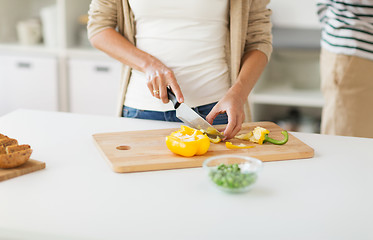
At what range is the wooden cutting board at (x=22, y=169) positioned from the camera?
3.23 ft

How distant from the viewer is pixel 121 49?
148 centimetres

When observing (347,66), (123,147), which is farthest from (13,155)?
(347,66)

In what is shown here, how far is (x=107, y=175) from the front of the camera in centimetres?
103

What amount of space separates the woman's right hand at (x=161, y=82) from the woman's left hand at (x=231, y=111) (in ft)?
0.33

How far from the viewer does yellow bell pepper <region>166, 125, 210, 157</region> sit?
43.2 inches

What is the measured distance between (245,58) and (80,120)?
55cm

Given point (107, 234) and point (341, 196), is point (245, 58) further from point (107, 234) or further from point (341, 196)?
point (107, 234)

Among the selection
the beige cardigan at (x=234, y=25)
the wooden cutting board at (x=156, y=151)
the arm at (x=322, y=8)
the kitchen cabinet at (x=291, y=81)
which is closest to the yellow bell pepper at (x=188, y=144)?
the wooden cutting board at (x=156, y=151)

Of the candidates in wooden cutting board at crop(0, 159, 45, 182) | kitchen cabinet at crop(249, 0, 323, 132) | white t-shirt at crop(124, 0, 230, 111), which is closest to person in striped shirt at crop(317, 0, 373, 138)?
white t-shirt at crop(124, 0, 230, 111)

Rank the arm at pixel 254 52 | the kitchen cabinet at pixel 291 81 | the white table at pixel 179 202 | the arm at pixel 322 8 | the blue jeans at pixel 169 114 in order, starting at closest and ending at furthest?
1. the white table at pixel 179 202
2. the arm at pixel 254 52
3. the blue jeans at pixel 169 114
4. the arm at pixel 322 8
5. the kitchen cabinet at pixel 291 81

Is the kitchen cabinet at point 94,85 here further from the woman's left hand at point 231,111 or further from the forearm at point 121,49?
the woman's left hand at point 231,111

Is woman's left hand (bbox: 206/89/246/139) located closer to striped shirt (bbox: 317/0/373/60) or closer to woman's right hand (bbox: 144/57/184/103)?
woman's right hand (bbox: 144/57/184/103)

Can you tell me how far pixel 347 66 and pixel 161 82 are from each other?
94 centimetres

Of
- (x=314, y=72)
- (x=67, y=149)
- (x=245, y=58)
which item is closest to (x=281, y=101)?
A: (x=314, y=72)
